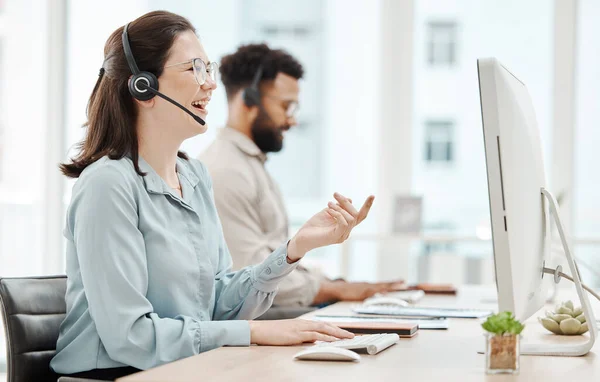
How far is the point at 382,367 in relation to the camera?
1.27 meters

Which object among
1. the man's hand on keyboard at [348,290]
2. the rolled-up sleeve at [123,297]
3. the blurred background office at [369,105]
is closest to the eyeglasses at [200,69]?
the rolled-up sleeve at [123,297]

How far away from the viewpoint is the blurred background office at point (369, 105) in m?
4.70

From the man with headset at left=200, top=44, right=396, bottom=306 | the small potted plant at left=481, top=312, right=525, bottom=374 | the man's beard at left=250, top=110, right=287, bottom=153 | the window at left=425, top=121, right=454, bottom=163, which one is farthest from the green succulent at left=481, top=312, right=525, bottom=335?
the window at left=425, top=121, right=454, bottom=163

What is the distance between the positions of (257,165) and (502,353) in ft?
5.85

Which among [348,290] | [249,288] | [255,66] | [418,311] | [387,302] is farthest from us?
[255,66]

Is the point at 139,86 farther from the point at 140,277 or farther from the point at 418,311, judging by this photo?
the point at 418,311

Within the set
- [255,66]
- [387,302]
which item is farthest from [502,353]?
[255,66]

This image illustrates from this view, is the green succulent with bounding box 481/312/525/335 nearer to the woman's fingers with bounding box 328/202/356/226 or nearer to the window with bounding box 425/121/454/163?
the woman's fingers with bounding box 328/202/356/226

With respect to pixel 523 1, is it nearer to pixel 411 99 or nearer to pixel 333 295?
pixel 411 99

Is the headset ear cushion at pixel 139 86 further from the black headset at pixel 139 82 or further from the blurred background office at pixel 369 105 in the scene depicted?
the blurred background office at pixel 369 105

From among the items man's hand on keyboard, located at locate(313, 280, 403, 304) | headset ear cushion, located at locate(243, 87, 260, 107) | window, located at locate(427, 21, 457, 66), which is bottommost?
man's hand on keyboard, located at locate(313, 280, 403, 304)

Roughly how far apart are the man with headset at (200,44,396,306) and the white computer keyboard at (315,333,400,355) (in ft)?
3.49

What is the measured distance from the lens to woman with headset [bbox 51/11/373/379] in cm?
148

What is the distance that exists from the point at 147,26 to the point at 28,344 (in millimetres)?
715
